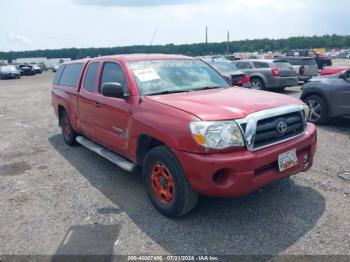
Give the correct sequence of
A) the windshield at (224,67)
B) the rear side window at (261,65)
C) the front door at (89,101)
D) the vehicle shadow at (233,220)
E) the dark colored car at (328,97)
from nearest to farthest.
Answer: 1. the vehicle shadow at (233,220)
2. the front door at (89,101)
3. the dark colored car at (328,97)
4. the windshield at (224,67)
5. the rear side window at (261,65)

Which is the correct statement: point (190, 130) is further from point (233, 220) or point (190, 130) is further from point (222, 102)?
point (233, 220)

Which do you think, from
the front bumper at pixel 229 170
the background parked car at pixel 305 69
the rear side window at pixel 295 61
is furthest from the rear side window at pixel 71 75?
the rear side window at pixel 295 61

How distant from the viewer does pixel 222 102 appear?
11.7 ft

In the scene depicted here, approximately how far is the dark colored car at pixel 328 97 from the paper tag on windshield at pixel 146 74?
4.74 metres

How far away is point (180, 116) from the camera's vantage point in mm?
3301

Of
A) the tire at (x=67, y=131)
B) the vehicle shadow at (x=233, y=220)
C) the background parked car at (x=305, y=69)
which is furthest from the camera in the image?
the background parked car at (x=305, y=69)

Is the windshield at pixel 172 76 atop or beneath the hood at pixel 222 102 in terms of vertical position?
atop

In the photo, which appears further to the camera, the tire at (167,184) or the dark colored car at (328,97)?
the dark colored car at (328,97)

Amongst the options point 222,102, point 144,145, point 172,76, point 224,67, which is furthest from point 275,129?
point 224,67

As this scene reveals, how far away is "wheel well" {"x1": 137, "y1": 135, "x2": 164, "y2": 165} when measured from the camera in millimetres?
3846

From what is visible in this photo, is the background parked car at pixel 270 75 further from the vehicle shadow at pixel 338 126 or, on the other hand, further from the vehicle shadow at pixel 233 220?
the vehicle shadow at pixel 233 220

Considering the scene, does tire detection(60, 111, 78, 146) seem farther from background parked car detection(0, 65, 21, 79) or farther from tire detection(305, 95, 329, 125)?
background parked car detection(0, 65, 21, 79)

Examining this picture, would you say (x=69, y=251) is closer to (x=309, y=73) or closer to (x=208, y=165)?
(x=208, y=165)

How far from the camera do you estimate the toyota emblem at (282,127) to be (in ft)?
11.1
